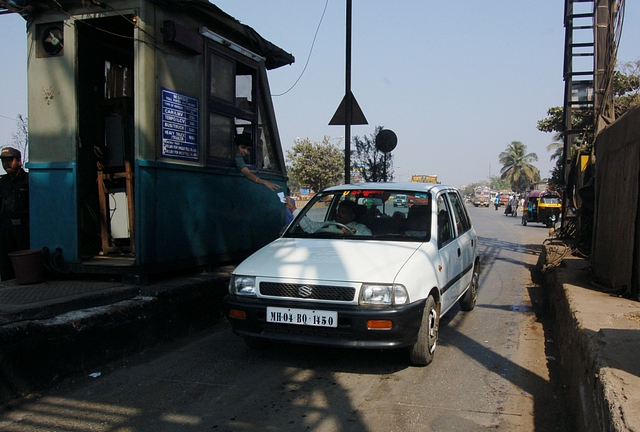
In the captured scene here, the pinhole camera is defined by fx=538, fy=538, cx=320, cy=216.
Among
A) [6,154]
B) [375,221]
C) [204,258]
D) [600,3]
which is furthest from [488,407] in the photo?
[600,3]

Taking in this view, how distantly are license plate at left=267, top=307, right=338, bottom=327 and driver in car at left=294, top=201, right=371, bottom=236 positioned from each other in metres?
1.42

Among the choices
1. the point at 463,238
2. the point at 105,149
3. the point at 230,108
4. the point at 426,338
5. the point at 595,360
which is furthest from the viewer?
the point at 230,108

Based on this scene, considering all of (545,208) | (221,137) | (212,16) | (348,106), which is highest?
(212,16)

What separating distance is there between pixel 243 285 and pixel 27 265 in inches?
93.7

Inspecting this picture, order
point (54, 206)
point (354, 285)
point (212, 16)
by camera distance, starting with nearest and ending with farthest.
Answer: point (354, 285)
point (54, 206)
point (212, 16)

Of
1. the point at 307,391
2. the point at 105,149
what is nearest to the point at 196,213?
the point at 105,149

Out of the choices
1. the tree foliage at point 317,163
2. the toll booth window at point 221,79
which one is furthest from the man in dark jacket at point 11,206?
the tree foliage at point 317,163

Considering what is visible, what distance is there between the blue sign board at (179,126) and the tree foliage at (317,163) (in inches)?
1646

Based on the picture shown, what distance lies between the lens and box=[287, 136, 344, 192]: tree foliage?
4847cm

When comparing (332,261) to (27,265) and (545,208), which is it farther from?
(545,208)

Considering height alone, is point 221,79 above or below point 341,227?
above

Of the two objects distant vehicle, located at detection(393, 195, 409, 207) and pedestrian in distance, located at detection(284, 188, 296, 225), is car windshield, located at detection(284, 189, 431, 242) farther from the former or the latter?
pedestrian in distance, located at detection(284, 188, 296, 225)

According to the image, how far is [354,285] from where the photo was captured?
4.14m

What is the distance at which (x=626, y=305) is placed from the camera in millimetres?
4832
